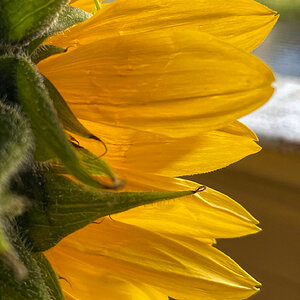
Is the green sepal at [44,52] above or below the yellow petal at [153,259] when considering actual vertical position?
above

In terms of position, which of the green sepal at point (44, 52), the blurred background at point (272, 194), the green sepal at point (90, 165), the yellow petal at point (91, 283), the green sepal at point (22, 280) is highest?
the green sepal at point (44, 52)

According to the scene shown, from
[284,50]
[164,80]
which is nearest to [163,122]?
[164,80]

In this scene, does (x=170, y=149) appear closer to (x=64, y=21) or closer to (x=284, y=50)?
(x=64, y=21)

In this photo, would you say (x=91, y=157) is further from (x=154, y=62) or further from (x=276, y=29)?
(x=276, y=29)

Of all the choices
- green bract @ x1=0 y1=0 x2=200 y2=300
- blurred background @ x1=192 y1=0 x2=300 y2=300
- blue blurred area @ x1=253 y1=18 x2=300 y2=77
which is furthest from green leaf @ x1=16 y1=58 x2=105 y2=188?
blue blurred area @ x1=253 y1=18 x2=300 y2=77

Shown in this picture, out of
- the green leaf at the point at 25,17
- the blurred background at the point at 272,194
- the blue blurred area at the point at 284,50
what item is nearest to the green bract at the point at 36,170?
the green leaf at the point at 25,17

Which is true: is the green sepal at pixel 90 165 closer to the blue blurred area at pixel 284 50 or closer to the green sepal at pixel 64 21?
the green sepal at pixel 64 21
